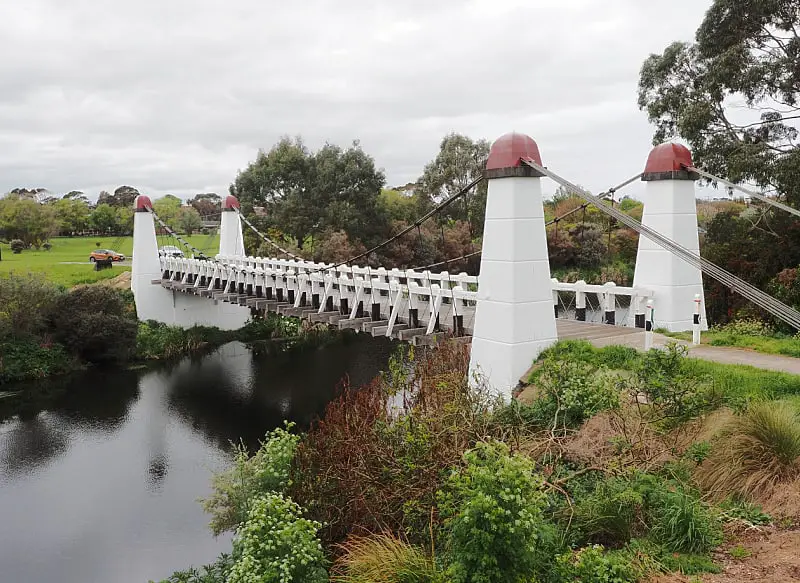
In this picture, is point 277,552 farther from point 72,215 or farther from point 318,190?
point 72,215

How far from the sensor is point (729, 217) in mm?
18297

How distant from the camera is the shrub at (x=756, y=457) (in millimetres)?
5648

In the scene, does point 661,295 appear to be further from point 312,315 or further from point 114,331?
point 114,331

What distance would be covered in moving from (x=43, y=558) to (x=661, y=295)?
10.3 metres

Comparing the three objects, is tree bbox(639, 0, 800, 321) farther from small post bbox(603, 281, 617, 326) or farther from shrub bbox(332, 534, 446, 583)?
shrub bbox(332, 534, 446, 583)

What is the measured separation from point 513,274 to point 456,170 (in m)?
27.4

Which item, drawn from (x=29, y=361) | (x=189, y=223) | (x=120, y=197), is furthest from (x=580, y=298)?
(x=120, y=197)

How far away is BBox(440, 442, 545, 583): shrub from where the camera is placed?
14.9 feet

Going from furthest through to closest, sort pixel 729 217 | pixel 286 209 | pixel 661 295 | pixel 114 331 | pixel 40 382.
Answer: pixel 286 209
pixel 114 331
pixel 40 382
pixel 729 217
pixel 661 295

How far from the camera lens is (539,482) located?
5301 mm

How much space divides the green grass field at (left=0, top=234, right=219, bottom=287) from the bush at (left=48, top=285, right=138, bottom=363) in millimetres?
2298

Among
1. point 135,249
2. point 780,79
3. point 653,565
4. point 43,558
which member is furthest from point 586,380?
point 135,249

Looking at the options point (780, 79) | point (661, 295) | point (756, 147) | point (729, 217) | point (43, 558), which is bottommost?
point (43, 558)

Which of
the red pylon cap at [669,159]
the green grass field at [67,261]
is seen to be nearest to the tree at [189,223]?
the green grass field at [67,261]
